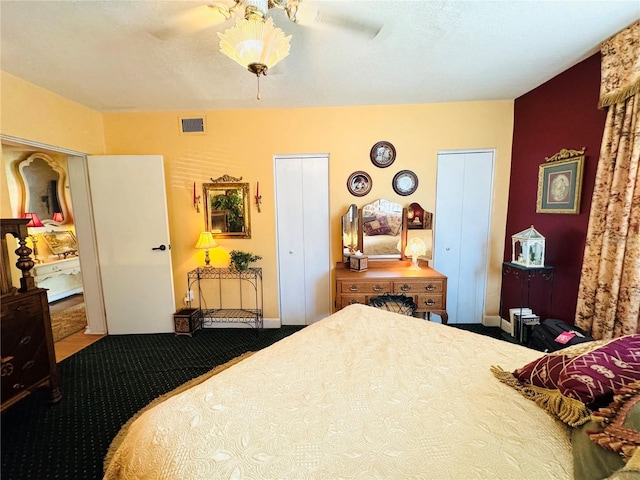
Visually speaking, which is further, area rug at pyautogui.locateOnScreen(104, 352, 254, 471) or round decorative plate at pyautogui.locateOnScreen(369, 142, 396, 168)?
round decorative plate at pyautogui.locateOnScreen(369, 142, 396, 168)

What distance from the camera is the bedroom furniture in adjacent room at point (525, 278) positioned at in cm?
237

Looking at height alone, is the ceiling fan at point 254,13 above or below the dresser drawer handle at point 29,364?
above

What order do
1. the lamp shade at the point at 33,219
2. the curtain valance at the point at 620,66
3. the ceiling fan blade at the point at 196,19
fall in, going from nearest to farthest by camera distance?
the ceiling fan blade at the point at 196,19
the curtain valance at the point at 620,66
the lamp shade at the point at 33,219

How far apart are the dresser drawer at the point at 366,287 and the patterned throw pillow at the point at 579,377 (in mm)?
1467

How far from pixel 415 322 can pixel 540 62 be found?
7.41 feet

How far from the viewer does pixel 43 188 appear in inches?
156

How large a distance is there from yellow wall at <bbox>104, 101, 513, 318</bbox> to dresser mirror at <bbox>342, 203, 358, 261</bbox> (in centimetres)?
10

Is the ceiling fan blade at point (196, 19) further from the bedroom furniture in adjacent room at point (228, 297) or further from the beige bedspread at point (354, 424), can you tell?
the bedroom furniture in adjacent room at point (228, 297)

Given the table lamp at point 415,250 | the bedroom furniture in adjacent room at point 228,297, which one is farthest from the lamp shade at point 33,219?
the table lamp at point 415,250

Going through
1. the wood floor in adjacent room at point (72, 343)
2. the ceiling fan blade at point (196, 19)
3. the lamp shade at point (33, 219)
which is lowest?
the wood floor in adjacent room at point (72, 343)

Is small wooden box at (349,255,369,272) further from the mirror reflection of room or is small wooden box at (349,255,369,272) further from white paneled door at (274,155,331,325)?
white paneled door at (274,155,331,325)

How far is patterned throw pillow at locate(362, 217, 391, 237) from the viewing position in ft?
9.77

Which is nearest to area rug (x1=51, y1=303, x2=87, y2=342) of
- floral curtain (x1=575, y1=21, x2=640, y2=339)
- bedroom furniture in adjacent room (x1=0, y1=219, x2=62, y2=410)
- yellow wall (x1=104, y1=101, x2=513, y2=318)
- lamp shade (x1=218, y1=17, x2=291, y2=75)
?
bedroom furniture in adjacent room (x1=0, y1=219, x2=62, y2=410)

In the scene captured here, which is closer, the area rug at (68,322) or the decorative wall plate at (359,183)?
the decorative wall plate at (359,183)
